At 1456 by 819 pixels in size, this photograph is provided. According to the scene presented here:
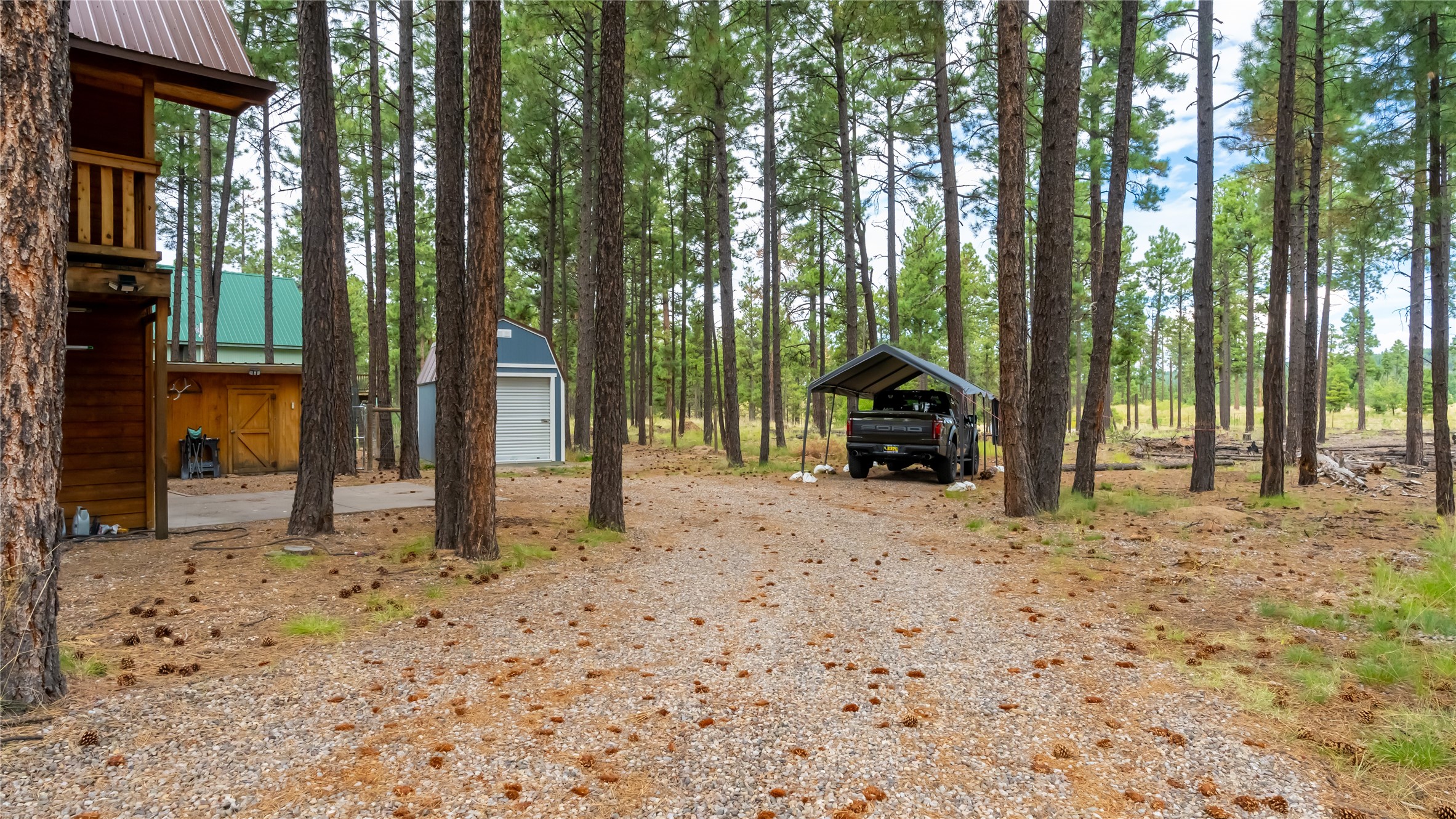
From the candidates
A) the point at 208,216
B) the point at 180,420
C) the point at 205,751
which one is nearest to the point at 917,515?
the point at 205,751

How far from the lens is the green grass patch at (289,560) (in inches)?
247

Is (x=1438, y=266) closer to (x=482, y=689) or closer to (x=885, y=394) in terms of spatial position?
(x=885, y=394)

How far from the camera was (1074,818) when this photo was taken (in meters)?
2.44

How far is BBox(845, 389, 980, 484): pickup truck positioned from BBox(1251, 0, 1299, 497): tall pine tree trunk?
5.21 m

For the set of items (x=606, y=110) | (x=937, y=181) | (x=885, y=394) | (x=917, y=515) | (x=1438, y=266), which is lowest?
(x=917, y=515)

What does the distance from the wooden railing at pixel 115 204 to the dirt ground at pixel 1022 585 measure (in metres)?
3.00

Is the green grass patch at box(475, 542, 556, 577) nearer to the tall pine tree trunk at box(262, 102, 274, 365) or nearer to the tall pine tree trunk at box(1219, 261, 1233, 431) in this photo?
the tall pine tree trunk at box(262, 102, 274, 365)

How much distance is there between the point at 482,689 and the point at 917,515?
7.91m

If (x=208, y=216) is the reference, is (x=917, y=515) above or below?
below

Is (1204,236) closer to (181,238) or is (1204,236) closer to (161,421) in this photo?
(161,421)

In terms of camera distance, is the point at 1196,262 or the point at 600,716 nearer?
the point at 600,716

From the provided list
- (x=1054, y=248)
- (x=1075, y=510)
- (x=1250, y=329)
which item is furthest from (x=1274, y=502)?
(x=1250, y=329)

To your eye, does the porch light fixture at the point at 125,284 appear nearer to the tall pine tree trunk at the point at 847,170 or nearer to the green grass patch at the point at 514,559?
the green grass patch at the point at 514,559

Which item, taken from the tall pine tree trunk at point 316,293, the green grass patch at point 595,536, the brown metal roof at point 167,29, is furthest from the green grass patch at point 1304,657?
the brown metal roof at point 167,29
